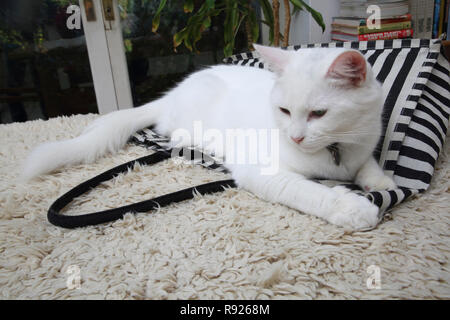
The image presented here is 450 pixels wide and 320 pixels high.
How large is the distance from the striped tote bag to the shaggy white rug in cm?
8

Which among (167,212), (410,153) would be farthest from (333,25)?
(167,212)

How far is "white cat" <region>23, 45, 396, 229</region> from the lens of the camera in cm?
83

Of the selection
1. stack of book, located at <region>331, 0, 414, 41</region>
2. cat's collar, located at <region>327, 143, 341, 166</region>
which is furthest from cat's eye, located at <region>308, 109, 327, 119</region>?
stack of book, located at <region>331, 0, 414, 41</region>

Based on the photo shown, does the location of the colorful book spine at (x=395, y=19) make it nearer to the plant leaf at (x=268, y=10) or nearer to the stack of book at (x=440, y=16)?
the stack of book at (x=440, y=16)

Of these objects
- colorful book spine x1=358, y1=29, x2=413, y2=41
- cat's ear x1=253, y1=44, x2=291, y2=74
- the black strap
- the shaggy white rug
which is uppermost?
colorful book spine x1=358, y1=29, x2=413, y2=41

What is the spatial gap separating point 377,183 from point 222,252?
20.7 inches

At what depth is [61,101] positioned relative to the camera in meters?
2.62

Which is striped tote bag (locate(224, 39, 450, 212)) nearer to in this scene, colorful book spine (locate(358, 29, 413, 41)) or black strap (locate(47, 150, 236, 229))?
black strap (locate(47, 150, 236, 229))

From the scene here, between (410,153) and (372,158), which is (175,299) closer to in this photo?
(372,158)

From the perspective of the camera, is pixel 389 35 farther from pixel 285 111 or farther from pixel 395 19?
pixel 285 111

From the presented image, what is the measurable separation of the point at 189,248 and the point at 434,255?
1.80 feet

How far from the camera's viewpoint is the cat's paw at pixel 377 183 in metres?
0.95

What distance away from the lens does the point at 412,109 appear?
43.8 inches

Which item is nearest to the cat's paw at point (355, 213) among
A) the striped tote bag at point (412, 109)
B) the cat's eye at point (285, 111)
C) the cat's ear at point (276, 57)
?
the striped tote bag at point (412, 109)
